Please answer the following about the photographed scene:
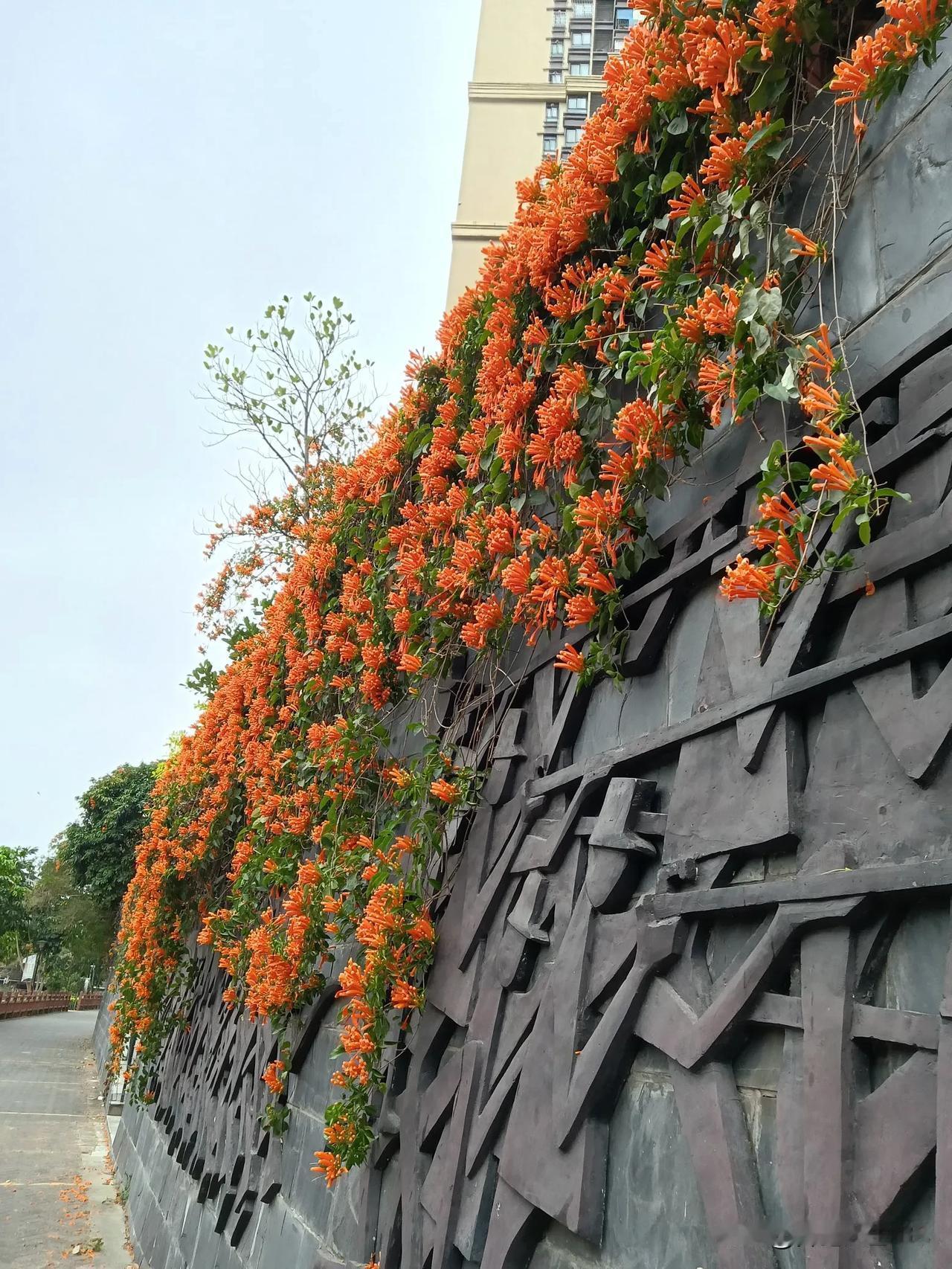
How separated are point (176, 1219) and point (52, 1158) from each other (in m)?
5.19

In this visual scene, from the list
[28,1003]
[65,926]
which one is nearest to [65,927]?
[65,926]

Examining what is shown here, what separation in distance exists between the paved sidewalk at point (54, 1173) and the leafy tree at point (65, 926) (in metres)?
4.16

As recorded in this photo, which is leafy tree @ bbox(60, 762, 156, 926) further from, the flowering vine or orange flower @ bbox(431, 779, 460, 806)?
orange flower @ bbox(431, 779, 460, 806)

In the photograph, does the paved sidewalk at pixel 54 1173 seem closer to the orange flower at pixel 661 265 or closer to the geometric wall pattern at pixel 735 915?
the geometric wall pattern at pixel 735 915

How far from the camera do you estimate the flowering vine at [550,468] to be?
79.0 inches

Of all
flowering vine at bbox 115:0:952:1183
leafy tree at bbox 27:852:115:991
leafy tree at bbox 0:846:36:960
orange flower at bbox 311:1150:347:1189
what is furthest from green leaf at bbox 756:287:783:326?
leafy tree at bbox 0:846:36:960

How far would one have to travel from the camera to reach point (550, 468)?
9.68 ft

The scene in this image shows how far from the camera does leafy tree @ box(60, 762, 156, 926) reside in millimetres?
19406

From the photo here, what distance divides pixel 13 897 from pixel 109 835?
1830 centimetres

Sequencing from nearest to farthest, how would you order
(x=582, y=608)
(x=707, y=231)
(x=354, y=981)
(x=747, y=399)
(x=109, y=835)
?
(x=747, y=399) → (x=707, y=231) → (x=582, y=608) → (x=354, y=981) → (x=109, y=835)

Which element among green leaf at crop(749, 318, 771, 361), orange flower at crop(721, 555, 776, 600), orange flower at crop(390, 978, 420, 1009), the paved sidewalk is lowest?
the paved sidewalk

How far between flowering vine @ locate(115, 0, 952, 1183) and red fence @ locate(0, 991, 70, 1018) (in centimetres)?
2988

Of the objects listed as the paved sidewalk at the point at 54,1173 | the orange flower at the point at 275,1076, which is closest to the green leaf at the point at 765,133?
the orange flower at the point at 275,1076

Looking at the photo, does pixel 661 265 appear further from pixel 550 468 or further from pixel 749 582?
pixel 749 582
